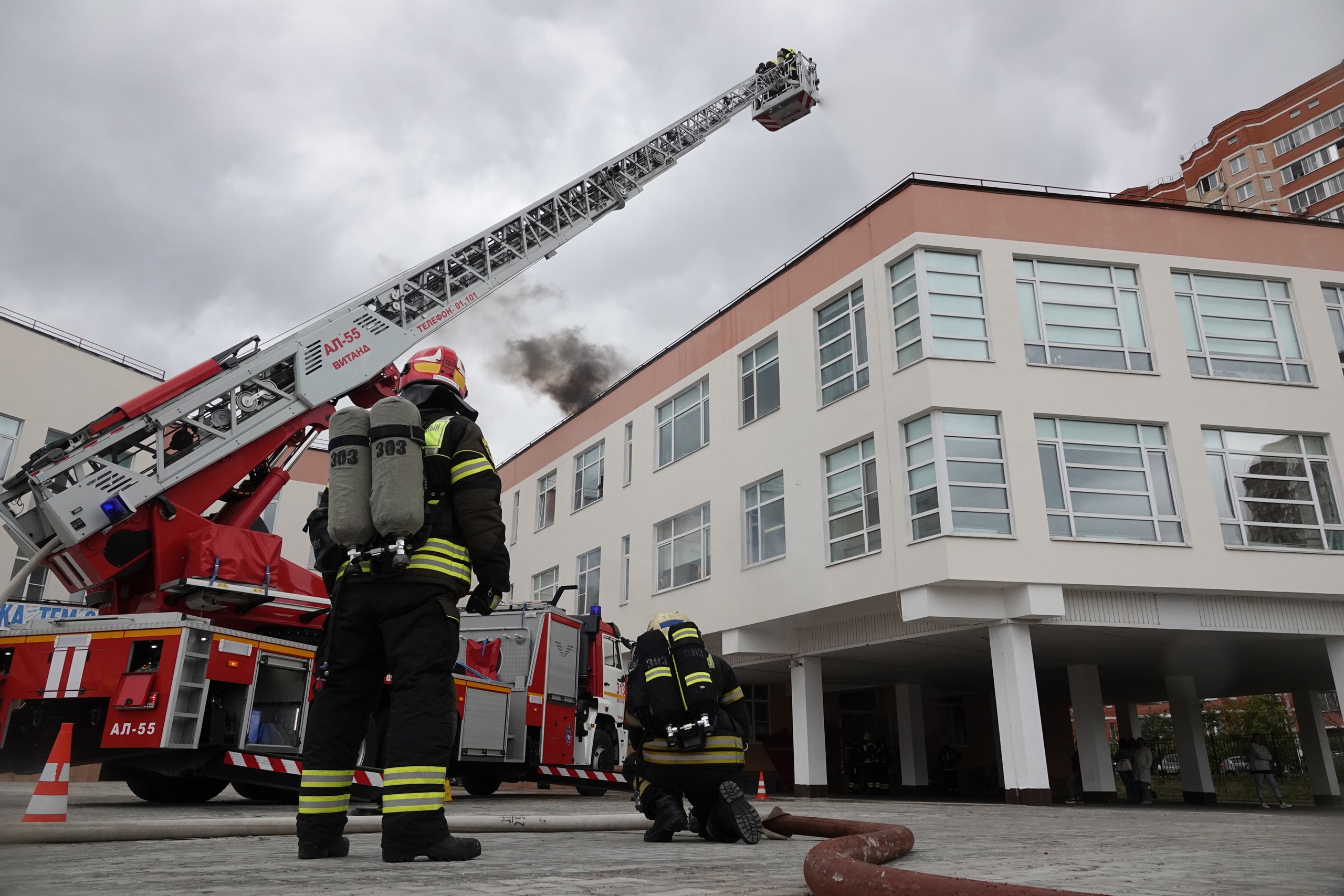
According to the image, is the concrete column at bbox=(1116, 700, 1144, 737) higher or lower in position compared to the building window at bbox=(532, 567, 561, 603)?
lower

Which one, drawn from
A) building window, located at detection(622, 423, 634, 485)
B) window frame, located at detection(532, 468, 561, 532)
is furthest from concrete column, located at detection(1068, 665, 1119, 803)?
window frame, located at detection(532, 468, 561, 532)

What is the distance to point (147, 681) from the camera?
26.8ft

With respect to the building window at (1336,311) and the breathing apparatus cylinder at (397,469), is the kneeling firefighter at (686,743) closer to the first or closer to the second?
the breathing apparatus cylinder at (397,469)

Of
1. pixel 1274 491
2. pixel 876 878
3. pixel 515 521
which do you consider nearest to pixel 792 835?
pixel 876 878

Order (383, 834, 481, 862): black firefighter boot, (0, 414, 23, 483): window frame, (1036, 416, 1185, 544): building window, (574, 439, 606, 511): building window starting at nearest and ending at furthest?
(383, 834, 481, 862): black firefighter boot, (0, 414, 23, 483): window frame, (1036, 416, 1185, 544): building window, (574, 439, 606, 511): building window

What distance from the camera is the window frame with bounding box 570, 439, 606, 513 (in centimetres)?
2639

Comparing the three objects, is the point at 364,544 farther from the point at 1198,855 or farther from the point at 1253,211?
the point at 1253,211

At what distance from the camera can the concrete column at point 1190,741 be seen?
20.5m

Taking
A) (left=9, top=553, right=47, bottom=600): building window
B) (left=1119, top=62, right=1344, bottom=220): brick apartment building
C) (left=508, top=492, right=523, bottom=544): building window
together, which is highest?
(left=1119, top=62, right=1344, bottom=220): brick apartment building

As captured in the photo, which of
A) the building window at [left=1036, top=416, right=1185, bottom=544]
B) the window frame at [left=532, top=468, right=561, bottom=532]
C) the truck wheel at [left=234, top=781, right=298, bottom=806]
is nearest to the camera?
the truck wheel at [left=234, top=781, right=298, bottom=806]

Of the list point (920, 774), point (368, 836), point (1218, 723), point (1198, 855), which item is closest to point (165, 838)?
point (368, 836)

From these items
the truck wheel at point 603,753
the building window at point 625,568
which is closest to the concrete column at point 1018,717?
the truck wheel at point 603,753

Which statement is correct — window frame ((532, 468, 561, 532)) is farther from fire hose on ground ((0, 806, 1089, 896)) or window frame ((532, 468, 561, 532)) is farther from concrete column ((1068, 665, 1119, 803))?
fire hose on ground ((0, 806, 1089, 896))

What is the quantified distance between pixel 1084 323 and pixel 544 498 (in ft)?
59.1
